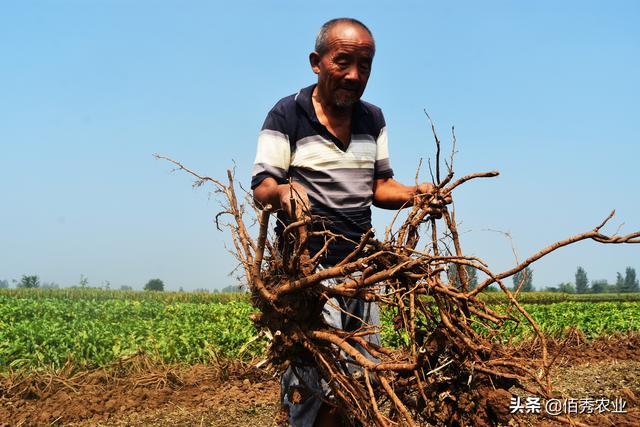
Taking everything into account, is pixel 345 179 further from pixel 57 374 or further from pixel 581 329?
pixel 581 329

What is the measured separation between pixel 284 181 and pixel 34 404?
439 cm

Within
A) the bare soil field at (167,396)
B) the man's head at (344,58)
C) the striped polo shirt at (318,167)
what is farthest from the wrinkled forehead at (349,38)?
the bare soil field at (167,396)

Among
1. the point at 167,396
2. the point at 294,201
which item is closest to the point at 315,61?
the point at 294,201

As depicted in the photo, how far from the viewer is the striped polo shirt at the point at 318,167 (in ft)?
9.78

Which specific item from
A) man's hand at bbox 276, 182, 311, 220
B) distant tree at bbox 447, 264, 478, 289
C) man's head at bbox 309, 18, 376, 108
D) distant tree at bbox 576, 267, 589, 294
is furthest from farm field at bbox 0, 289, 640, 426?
distant tree at bbox 576, 267, 589, 294

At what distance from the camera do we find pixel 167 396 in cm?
596

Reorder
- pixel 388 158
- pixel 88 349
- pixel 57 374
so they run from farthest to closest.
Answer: pixel 88 349
pixel 57 374
pixel 388 158

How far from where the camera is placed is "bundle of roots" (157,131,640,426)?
260 cm

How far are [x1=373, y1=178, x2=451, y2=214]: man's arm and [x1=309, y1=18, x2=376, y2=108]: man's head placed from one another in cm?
52

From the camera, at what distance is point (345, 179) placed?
306cm

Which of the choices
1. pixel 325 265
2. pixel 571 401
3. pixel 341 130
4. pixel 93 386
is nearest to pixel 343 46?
pixel 341 130

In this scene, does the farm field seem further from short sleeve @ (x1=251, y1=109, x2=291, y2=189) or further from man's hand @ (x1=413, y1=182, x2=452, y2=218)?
short sleeve @ (x1=251, y1=109, x2=291, y2=189)

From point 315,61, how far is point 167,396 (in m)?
4.15

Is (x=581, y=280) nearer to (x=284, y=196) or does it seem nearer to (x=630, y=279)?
(x=630, y=279)
